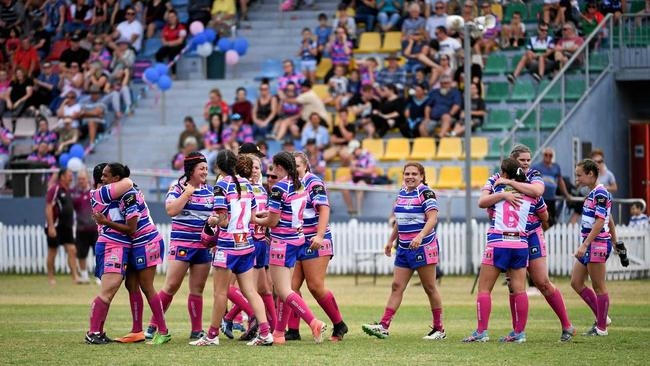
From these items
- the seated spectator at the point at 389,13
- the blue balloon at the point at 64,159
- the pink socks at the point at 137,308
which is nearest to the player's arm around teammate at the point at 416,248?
the pink socks at the point at 137,308

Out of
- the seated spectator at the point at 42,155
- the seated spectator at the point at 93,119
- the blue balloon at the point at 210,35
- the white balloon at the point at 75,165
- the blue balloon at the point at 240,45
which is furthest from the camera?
the blue balloon at the point at 210,35

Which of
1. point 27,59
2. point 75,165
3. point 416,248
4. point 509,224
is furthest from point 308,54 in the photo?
point 509,224

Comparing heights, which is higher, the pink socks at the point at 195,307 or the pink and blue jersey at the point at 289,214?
the pink and blue jersey at the point at 289,214

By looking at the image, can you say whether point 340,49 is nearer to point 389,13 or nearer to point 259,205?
point 389,13

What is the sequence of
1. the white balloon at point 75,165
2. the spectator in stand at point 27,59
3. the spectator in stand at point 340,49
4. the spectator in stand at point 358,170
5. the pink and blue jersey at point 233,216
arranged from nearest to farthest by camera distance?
the pink and blue jersey at point 233,216 < the spectator in stand at point 358,170 < the white balloon at point 75,165 < the spectator in stand at point 340,49 < the spectator in stand at point 27,59

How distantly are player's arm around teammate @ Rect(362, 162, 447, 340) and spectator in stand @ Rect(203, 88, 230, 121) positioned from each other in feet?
56.3

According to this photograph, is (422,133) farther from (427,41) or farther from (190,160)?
(190,160)

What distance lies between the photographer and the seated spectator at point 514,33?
1233 inches

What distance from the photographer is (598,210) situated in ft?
51.0

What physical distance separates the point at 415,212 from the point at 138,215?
10.0 feet

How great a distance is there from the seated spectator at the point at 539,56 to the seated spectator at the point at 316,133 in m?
4.37

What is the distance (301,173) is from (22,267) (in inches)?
642

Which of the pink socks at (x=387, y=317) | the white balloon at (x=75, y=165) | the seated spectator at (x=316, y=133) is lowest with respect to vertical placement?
the pink socks at (x=387, y=317)

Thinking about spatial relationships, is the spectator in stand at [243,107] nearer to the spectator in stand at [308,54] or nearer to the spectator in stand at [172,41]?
the spectator in stand at [308,54]
